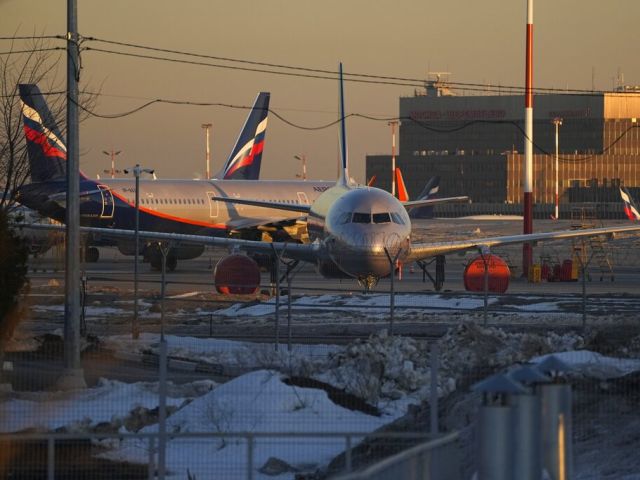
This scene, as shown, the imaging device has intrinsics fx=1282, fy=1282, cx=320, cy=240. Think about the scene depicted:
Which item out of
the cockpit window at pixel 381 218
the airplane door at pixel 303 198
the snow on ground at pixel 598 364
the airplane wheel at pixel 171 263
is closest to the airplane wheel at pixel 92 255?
the airplane wheel at pixel 171 263

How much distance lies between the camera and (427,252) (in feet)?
116

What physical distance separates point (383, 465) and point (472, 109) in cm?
14868

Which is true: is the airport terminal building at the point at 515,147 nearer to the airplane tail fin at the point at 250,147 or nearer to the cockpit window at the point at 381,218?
the airplane tail fin at the point at 250,147

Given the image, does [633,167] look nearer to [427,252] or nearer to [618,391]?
[427,252]

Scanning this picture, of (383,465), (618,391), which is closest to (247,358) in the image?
(618,391)

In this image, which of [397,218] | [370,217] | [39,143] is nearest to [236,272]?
[370,217]

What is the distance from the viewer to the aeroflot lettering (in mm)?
154500

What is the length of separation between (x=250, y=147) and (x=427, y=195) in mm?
36602

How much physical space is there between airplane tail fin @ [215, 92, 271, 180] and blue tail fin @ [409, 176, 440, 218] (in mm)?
32230

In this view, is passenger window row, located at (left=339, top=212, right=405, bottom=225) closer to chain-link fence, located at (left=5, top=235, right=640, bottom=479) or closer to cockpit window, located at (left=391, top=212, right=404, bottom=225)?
cockpit window, located at (left=391, top=212, right=404, bottom=225)

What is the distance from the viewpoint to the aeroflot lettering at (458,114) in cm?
15450

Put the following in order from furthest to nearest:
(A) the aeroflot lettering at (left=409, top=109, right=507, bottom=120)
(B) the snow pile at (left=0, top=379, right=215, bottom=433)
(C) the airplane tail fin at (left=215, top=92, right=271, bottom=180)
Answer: (A) the aeroflot lettering at (left=409, top=109, right=507, bottom=120) < (C) the airplane tail fin at (left=215, top=92, right=271, bottom=180) < (B) the snow pile at (left=0, top=379, right=215, bottom=433)

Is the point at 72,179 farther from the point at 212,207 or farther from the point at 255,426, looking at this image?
the point at 212,207

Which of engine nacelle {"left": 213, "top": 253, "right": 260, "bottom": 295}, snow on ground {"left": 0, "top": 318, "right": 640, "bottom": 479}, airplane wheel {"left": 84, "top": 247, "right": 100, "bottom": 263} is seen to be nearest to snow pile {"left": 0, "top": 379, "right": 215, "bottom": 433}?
snow on ground {"left": 0, "top": 318, "right": 640, "bottom": 479}
